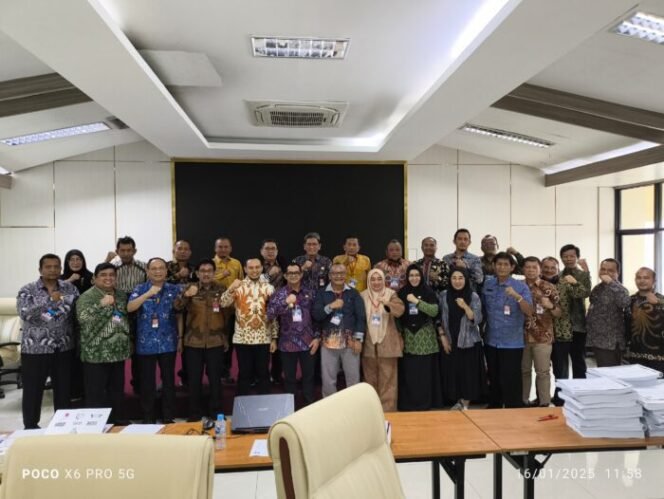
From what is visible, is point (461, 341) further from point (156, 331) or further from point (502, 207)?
point (502, 207)

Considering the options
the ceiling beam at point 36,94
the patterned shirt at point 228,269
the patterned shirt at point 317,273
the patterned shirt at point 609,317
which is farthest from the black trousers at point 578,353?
the ceiling beam at point 36,94

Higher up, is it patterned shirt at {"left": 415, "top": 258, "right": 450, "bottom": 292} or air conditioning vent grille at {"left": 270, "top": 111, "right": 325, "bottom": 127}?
air conditioning vent grille at {"left": 270, "top": 111, "right": 325, "bottom": 127}

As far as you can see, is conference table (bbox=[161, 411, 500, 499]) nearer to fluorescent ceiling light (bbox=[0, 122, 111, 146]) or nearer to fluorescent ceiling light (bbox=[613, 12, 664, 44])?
fluorescent ceiling light (bbox=[613, 12, 664, 44])

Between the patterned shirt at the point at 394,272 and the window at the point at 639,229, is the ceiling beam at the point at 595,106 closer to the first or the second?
the patterned shirt at the point at 394,272

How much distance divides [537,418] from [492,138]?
16.5 ft

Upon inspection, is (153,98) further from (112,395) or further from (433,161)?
(433,161)

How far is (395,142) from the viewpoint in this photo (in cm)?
595

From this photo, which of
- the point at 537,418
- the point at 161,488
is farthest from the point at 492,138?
the point at 161,488

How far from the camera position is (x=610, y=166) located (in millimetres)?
5828

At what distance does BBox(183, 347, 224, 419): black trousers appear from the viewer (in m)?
3.96

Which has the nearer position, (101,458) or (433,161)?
(101,458)

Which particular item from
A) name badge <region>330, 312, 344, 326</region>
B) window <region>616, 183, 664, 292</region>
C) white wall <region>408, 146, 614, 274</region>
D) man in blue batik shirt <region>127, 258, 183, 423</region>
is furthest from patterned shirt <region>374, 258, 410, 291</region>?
window <region>616, 183, 664, 292</region>

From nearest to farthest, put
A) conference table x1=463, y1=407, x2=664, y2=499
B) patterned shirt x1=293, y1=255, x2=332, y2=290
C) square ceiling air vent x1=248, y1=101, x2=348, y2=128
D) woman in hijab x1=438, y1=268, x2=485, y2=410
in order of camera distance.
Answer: conference table x1=463, y1=407, x2=664, y2=499
woman in hijab x1=438, y1=268, x2=485, y2=410
patterned shirt x1=293, y1=255, x2=332, y2=290
square ceiling air vent x1=248, y1=101, x2=348, y2=128

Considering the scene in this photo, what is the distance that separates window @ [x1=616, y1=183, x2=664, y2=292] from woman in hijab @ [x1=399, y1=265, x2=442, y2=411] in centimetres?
531
